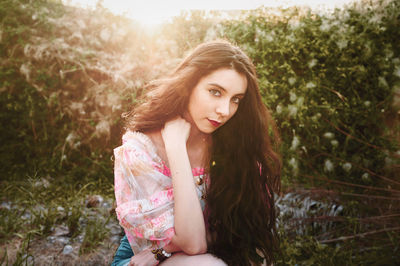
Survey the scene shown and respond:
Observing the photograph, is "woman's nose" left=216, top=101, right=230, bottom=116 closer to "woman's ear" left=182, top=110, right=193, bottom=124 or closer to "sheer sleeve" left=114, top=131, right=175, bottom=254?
"woman's ear" left=182, top=110, right=193, bottom=124

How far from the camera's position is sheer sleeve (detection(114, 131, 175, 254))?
1618mm

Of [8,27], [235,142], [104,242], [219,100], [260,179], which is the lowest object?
[104,242]

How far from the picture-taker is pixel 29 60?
12.0 feet

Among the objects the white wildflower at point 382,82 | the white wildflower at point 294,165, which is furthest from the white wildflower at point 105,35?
the white wildflower at point 382,82

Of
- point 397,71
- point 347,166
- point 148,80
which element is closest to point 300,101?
point 347,166

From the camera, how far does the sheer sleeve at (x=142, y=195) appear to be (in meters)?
1.62

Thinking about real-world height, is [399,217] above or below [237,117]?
below

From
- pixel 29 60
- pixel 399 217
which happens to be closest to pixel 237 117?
pixel 399 217

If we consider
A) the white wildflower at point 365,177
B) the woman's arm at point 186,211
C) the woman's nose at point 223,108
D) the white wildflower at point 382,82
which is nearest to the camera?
the woman's arm at point 186,211

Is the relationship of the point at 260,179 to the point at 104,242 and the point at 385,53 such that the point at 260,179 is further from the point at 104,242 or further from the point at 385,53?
the point at 385,53

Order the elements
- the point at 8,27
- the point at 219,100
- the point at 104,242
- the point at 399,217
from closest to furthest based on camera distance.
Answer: the point at 219,100
the point at 399,217
the point at 104,242
the point at 8,27

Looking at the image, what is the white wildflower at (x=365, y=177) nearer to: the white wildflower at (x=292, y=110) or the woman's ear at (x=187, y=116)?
the white wildflower at (x=292, y=110)

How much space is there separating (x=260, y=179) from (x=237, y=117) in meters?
0.45

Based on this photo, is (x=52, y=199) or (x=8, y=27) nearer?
(x=52, y=199)
